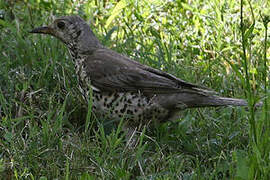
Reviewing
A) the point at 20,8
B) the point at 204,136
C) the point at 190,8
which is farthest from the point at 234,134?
the point at 20,8

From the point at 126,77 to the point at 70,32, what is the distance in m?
0.79

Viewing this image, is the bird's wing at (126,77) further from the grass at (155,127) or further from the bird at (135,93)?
the grass at (155,127)

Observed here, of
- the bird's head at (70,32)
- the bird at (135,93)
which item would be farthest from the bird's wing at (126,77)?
the bird's head at (70,32)

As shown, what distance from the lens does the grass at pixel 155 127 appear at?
3.76 metres

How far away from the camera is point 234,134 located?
4.52 m

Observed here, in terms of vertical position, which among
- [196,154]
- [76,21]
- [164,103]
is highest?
[76,21]

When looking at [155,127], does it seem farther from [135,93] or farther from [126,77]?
[126,77]

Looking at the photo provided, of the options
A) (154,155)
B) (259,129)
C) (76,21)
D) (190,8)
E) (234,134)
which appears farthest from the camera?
(190,8)

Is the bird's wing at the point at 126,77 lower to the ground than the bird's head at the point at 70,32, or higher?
lower

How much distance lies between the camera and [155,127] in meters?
4.88

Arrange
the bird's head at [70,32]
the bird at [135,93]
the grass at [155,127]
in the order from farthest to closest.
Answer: the bird's head at [70,32] → the bird at [135,93] → the grass at [155,127]

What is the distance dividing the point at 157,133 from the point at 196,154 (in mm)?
445

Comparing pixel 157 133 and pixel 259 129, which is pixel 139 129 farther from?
pixel 259 129

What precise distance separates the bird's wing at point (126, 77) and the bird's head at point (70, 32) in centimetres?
24
